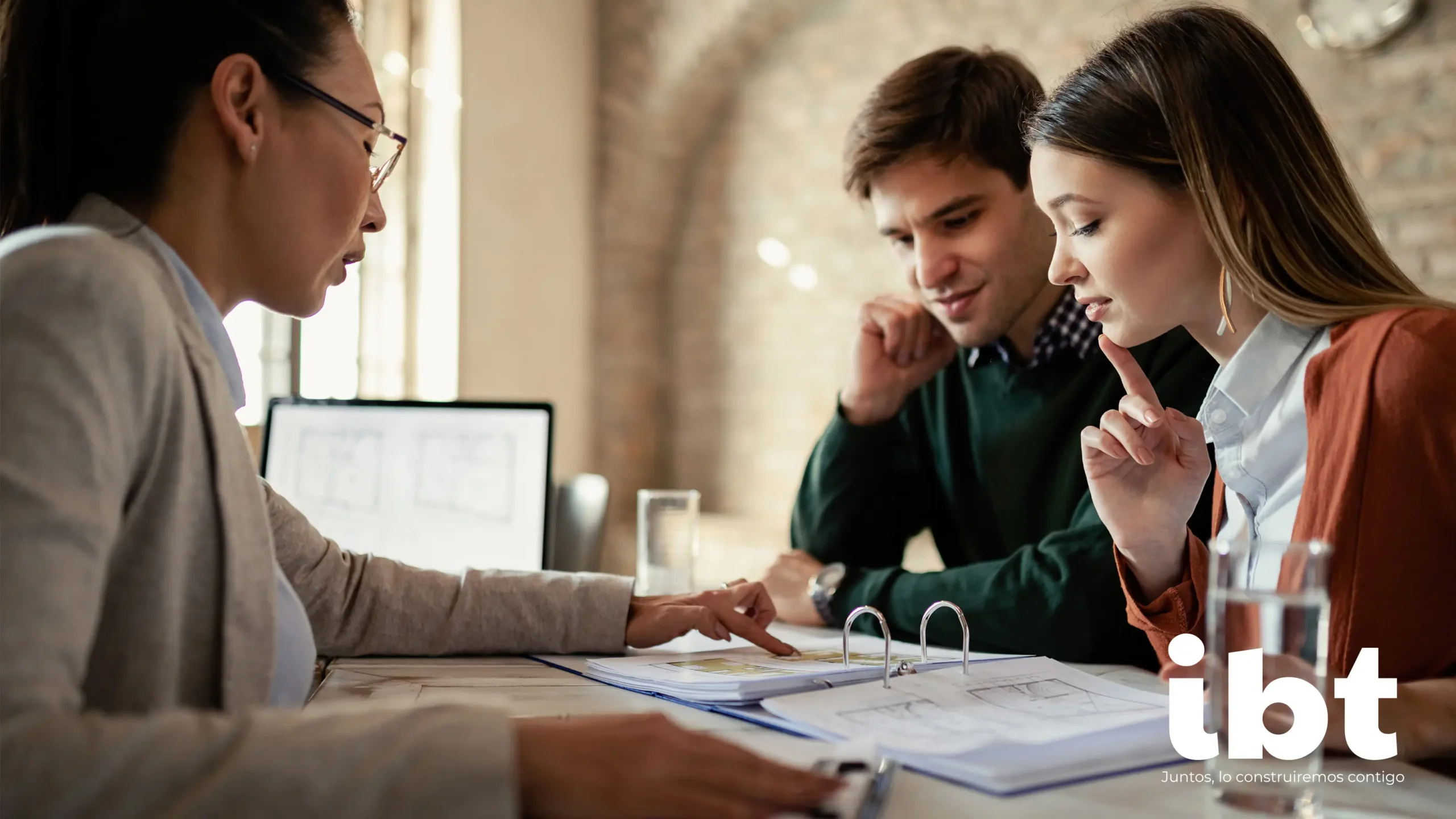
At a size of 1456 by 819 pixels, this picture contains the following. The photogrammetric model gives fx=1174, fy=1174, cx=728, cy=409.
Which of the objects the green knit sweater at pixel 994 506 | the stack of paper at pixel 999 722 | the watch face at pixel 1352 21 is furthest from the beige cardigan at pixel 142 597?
the watch face at pixel 1352 21

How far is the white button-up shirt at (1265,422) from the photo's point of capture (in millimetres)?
1214

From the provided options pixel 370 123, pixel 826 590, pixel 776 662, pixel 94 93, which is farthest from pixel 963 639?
pixel 94 93

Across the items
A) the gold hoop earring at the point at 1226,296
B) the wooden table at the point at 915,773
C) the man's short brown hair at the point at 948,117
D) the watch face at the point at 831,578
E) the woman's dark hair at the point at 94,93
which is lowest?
the wooden table at the point at 915,773

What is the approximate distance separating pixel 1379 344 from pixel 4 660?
1119 mm

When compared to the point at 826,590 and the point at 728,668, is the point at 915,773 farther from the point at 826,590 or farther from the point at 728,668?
the point at 826,590

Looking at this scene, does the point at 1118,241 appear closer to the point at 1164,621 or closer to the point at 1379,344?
the point at 1379,344

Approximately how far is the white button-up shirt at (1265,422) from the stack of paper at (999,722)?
0.28 m

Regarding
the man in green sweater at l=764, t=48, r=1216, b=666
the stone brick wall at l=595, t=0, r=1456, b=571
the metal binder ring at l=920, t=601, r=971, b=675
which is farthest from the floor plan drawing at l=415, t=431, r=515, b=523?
the stone brick wall at l=595, t=0, r=1456, b=571

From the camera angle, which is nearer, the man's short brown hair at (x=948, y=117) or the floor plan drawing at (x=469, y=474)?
the man's short brown hair at (x=948, y=117)

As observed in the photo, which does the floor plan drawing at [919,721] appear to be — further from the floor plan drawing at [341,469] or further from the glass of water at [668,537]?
the floor plan drawing at [341,469]

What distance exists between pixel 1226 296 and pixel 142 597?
1108mm

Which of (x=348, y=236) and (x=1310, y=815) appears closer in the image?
(x=1310, y=815)

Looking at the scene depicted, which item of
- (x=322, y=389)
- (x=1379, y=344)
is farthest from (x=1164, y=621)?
(x=322, y=389)

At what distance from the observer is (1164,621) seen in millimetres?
1365
